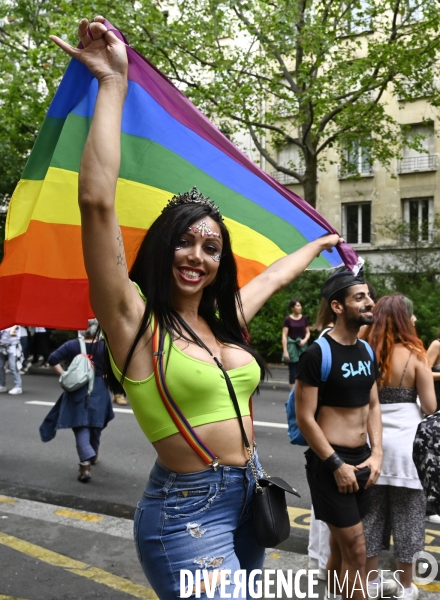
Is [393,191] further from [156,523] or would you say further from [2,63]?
[156,523]

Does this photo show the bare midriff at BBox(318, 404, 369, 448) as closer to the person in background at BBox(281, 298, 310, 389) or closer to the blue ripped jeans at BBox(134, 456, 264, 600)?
the blue ripped jeans at BBox(134, 456, 264, 600)

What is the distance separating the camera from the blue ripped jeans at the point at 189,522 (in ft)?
6.82

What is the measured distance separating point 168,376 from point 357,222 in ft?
86.0

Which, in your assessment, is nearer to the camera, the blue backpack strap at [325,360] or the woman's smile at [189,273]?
the woman's smile at [189,273]

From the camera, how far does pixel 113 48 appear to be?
2146 millimetres

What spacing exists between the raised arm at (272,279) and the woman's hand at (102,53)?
0.99 meters

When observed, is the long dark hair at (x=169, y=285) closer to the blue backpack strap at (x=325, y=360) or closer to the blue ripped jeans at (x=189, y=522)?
the blue ripped jeans at (x=189, y=522)

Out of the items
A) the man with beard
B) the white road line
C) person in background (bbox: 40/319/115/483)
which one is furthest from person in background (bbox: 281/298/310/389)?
the man with beard

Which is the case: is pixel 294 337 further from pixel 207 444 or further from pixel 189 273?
pixel 207 444

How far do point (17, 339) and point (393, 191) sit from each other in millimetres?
17347

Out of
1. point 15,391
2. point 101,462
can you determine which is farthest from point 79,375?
point 15,391

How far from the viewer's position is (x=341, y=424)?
3.74 meters

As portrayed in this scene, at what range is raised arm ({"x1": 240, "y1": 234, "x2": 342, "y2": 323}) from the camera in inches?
107

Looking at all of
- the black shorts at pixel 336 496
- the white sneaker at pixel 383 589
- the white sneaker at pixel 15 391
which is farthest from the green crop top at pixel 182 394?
the white sneaker at pixel 15 391
